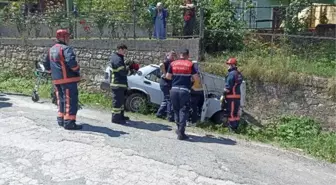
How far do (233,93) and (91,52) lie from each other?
5566 millimetres

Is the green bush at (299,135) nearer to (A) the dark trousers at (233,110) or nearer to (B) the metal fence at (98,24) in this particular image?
(A) the dark trousers at (233,110)

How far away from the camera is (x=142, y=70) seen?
10.2m

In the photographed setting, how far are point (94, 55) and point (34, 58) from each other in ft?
8.60

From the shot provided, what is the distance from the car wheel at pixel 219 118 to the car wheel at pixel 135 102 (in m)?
1.83

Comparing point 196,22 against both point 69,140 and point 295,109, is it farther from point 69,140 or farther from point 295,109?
point 69,140

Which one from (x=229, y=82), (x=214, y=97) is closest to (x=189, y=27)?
(x=214, y=97)

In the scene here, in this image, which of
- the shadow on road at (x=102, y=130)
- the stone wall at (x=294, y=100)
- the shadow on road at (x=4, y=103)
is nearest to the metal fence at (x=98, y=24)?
the stone wall at (x=294, y=100)

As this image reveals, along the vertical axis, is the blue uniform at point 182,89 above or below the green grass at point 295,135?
above

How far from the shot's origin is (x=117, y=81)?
785cm

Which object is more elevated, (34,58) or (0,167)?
(34,58)

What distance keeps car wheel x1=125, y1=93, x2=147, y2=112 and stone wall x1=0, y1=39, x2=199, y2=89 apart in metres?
1.96

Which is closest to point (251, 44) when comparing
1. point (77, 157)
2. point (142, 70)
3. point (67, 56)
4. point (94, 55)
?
point (142, 70)

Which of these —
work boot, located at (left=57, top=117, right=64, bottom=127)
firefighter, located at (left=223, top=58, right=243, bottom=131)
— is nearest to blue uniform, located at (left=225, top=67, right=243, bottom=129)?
firefighter, located at (left=223, top=58, right=243, bottom=131)

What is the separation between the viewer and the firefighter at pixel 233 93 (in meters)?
8.94
